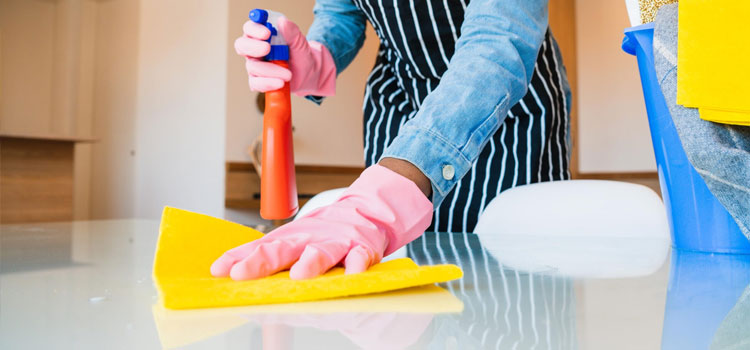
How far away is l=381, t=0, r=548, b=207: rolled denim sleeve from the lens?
0.61 meters

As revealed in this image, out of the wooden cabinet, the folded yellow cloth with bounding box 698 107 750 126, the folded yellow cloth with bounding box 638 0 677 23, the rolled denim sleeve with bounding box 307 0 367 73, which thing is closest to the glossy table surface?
the folded yellow cloth with bounding box 698 107 750 126

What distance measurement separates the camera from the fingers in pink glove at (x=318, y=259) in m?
0.38

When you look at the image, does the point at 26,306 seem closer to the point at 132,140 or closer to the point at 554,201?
the point at 554,201

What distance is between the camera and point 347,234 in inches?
18.4

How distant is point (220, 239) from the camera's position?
488 mm

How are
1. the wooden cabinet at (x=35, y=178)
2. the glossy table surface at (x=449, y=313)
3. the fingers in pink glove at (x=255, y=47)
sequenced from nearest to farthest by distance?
the glossy table surface at (x=449, y=313)
the fingers in pink glove at (x=255, y=47)
the wooden cabinet at (x=35, y=178)

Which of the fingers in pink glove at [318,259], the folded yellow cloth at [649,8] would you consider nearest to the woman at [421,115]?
the fingers in pink glove at [318,259]

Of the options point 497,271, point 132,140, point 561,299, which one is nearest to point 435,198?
point 497,271

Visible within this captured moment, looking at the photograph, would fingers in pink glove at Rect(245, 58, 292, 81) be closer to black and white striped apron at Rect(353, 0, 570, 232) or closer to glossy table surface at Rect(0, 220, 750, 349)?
glossy table surface at Rect(0, 220, 750, 349)

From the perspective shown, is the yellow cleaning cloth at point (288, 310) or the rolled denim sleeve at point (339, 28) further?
the rolled denim sleeve at point (339, 28)

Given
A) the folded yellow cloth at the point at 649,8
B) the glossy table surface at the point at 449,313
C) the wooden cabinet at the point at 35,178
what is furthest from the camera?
the wooden cabinet at the point at 35,178

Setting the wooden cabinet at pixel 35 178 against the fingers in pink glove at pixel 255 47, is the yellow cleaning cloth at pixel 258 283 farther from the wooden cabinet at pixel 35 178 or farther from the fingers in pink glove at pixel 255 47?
the wooden cabinet at pixel 35 178

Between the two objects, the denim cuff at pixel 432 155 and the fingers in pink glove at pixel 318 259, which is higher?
the denim cuff at pixel 432 155

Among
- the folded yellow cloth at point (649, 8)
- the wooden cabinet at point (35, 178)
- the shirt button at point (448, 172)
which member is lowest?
the wooden cabinet at point (35, 178)
